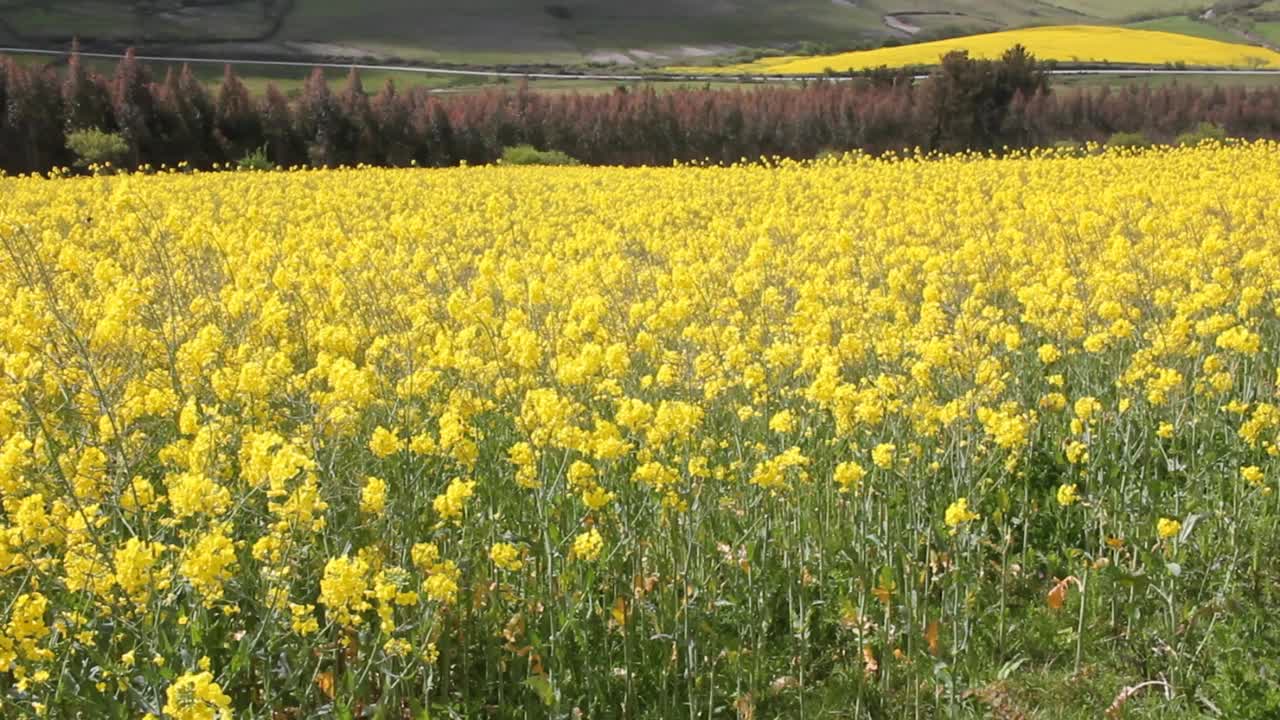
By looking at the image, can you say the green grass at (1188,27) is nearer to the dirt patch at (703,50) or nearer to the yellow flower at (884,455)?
the dirt patch at (703,50)

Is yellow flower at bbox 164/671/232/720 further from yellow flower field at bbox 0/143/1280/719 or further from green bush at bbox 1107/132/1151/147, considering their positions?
green bush at bbox 1107/132/1151/147

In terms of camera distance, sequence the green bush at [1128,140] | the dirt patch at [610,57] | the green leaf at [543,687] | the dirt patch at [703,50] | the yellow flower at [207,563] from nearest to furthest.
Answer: the yellow flower at [207,563]
the green leaf at [543,687]
the green bush at [1128,140]
the dirt patch at [610,57]
the dirt patch at [703,50]

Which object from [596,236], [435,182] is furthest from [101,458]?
[435,182]

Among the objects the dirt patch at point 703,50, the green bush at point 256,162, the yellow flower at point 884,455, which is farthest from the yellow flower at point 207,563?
the dirt patch at point 703,50

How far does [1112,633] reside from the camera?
458 cm

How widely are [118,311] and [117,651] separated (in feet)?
5.16

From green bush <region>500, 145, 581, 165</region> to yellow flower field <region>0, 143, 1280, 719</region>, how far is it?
24.7 metres

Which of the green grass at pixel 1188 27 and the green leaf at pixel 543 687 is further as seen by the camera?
the green grass at pixel 1188 27

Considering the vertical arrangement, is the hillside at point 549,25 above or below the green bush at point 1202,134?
above

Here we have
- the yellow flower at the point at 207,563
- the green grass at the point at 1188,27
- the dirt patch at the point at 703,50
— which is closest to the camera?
the yellow flower at the point at 207,563

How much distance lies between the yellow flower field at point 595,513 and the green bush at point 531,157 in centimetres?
2472

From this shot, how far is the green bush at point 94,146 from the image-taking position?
2647cm

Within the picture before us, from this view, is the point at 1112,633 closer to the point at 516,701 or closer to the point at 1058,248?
the point at 516,701

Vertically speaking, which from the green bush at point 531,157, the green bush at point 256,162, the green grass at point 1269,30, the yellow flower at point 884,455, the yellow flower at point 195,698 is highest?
the green grass at point 1269,30
